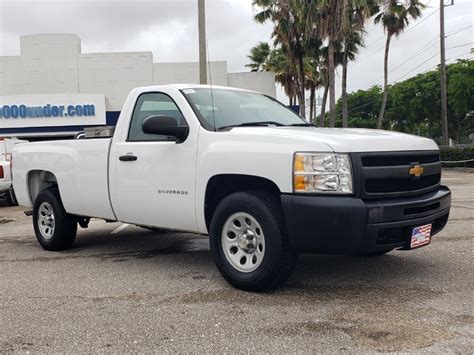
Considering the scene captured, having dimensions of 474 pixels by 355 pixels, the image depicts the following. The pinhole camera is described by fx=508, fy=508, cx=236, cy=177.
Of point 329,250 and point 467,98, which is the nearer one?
point 329,250

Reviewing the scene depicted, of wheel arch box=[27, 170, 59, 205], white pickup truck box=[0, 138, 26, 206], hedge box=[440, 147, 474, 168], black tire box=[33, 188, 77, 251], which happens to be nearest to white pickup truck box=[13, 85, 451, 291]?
black tire box=[33, 188, 77, 251]

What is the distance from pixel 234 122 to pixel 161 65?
23.8 metres

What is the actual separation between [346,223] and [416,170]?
2.95 feet

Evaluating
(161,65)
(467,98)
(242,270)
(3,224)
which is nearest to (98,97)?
(161,65)

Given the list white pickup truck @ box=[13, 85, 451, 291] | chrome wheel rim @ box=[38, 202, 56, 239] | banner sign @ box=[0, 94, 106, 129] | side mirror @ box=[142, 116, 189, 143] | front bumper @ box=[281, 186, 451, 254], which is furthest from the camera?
banner sign @ box=[0, 94, 106, 129]

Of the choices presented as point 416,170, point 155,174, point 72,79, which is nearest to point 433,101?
point 72,79

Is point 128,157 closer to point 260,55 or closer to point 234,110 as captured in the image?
point 234,110

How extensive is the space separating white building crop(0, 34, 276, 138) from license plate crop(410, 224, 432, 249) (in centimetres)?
2350

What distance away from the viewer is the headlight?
157 inches

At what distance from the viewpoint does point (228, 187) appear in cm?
476

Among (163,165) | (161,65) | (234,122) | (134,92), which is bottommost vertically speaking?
(163,165)

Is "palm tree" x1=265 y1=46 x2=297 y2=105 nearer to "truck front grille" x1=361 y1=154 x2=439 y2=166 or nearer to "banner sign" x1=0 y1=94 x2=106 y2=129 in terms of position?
"banner sign" x1=0 y1=94 x2=106 y2=129

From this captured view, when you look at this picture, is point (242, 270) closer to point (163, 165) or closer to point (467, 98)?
point (163, 165)

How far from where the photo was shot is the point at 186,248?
21.7ft
